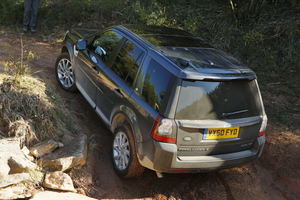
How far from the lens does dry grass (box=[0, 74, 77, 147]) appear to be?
3.49 metres

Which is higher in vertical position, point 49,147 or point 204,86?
point 204,86

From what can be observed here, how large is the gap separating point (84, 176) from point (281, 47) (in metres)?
6.57

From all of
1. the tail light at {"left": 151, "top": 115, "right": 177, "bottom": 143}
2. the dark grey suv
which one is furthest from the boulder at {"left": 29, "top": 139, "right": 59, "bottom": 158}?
the tail light at {"left": 151, "top": 115, "right": 177, "bottom": 143}

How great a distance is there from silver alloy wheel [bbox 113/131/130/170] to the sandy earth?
228mm

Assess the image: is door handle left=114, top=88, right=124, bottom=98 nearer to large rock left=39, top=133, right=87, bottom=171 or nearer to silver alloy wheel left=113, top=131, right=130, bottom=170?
silver alloy wheel left=113, top=131, right=130, bottom=170

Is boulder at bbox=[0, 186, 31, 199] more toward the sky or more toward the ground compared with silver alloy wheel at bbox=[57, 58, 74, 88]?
more toward the ground

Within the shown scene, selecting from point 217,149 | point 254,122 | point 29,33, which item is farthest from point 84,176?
point 29,33

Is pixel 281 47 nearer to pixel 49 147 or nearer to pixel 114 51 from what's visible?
pixel 114 51

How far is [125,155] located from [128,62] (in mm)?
1262

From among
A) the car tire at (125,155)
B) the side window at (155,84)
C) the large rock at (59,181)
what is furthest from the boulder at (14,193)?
the side window at (155,84)

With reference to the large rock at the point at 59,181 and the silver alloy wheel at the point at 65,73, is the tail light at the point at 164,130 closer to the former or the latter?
the large rock at the point at 59,181

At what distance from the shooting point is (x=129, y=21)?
29.3 ft

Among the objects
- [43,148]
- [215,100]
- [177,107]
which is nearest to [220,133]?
[215,100]

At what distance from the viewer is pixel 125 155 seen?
3.39 metres
